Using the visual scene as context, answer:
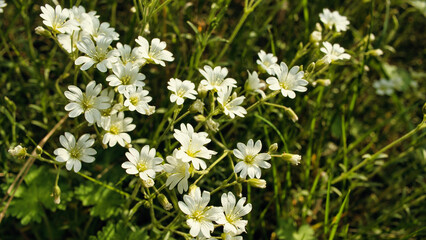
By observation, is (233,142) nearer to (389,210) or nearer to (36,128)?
(389,210)

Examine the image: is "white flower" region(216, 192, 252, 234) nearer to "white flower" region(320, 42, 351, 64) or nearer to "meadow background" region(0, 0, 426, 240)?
"meadow background" region(0, 0, 426, 240)

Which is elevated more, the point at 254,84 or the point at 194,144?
the point at 254,84

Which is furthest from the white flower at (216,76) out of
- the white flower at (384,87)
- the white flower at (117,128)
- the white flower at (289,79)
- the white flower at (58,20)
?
the white flower at (384,87)

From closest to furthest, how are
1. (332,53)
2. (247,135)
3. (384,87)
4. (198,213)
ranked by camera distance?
(198,213), (332,53), (247,135), (384,87)

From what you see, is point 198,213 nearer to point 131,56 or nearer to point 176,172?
point 176,172

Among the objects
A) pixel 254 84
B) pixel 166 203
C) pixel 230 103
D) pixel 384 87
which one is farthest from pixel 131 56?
pixel 384 87

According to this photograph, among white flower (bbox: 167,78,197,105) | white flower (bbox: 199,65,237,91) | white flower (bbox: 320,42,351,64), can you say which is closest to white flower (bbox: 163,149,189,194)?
white flower (bbox: 167,78,197,105)
